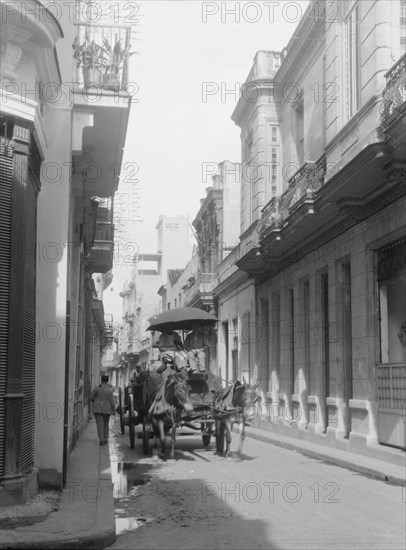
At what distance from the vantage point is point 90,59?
12.2 metres

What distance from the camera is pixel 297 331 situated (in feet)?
73.9

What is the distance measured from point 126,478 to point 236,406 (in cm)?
293

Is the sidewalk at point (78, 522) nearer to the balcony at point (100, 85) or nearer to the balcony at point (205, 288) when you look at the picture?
the balcony at point (100, 85)

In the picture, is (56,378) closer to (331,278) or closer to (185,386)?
(185,386)

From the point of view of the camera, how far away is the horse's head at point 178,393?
14.6 m

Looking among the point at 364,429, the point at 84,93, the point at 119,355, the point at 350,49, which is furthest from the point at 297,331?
the point at 119,355

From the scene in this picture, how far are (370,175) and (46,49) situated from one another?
7663 mm

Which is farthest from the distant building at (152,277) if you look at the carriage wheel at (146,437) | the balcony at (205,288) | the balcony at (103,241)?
the carriage wheel at (146,437)

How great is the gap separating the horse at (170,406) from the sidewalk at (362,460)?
3.14 meters

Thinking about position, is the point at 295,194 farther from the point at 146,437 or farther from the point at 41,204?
the point at 41,204

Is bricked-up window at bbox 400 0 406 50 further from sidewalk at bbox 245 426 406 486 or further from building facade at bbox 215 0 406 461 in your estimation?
sidewalk at bbox 245 426 406 486

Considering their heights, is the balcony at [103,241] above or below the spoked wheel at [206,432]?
above

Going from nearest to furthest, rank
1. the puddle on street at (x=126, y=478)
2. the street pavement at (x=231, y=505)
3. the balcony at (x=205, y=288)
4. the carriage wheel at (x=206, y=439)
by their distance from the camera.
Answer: the street pavement at (x=231, y=505)
the puddle on street at (x=126, y=478)
the carriage wheel at (x=206, y=439)
the balcony at (x=205, y=288)

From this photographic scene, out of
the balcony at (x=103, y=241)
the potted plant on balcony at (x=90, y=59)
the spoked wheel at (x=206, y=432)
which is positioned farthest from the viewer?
the balcony at (x=103, y=241)
